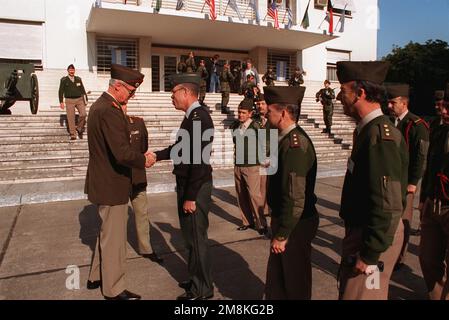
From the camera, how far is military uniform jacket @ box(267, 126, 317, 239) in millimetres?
2322

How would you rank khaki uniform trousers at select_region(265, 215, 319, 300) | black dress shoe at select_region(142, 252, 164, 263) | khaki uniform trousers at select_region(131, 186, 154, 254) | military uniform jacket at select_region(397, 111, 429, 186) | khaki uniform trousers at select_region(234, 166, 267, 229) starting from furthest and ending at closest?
khaki uniform trousers at select_region(234, 166, 267, 229) < khaki uniform trousers at select_region(131, 186, 154, 254) < black dress shoe at select_region(142, 252, 164, 263) < military uniform jacket at select_region(397, 111, 429, 186) < khaki uniform trousers at select_region(265, 215, 319, 300)

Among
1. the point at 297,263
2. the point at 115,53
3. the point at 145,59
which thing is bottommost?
the point at 297,263

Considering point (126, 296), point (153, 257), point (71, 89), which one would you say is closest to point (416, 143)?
point (153, 257)

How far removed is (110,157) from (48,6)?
13130 millimetres

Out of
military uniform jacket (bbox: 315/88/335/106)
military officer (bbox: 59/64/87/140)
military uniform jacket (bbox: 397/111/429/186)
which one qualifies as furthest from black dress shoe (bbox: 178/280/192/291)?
military uniform jacket (bbox: 315/88/335/106)

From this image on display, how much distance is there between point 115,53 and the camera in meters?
15.1

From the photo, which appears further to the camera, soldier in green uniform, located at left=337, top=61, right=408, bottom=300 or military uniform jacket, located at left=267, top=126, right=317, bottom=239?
military uniform jacket, located at left=267, top=126, right=317, bottom=239

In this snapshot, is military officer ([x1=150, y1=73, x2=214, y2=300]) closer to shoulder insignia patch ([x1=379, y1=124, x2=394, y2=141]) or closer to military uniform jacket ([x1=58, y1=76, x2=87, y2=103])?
shoulder insignia patch ([x1=379, y1=124, x2=394, y2=141])

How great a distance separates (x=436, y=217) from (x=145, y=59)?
14427 mm

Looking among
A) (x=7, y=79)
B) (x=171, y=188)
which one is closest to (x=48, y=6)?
(x=7, y=79)

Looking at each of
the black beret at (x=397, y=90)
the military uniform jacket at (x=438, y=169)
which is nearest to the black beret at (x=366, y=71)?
the military uniform jacket at (x=438, y=169)

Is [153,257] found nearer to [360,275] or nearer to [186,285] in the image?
Result: [186,285]
